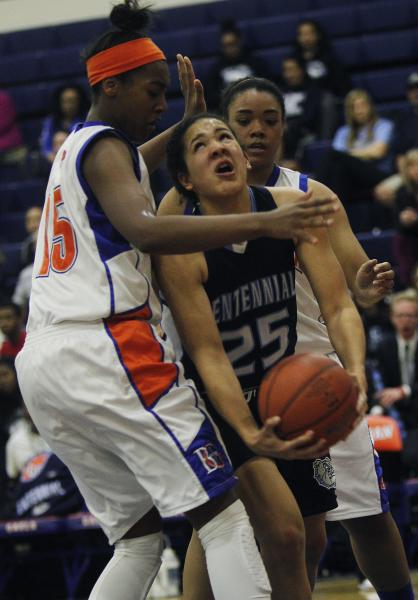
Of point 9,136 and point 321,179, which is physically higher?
point 9,136

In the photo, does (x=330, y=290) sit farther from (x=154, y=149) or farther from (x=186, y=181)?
(x=154, y=149)

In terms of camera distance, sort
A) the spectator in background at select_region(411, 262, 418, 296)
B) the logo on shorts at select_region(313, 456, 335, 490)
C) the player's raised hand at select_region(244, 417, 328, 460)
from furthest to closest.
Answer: the spectator in background at select_region(411, 262, 418, 296) < the logo on shorts at select_region(313, 456, 335, 490) < the player's raised hand at select_region(244, 417, 328, 460)

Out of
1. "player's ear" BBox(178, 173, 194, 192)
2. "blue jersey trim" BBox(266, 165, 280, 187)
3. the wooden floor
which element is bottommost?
the wooden floor

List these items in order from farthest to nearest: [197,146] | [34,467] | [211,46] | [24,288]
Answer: [211,46], [24,288], [34,467], [197,146]

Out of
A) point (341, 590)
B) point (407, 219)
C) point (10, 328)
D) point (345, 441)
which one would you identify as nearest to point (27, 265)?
point (10, 328)

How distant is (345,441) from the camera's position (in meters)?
4.04

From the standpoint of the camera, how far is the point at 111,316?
324 centimetres

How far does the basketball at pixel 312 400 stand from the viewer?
124 inches

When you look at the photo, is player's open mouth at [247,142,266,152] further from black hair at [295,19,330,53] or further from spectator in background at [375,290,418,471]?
black hair at [295,19,330,53]

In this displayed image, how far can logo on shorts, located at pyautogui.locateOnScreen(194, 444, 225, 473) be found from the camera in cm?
315

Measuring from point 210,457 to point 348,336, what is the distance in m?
0.63

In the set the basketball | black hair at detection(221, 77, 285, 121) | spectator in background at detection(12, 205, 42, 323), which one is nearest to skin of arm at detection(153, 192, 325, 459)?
the basketball

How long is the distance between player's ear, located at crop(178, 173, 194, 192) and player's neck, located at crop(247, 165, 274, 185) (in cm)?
54

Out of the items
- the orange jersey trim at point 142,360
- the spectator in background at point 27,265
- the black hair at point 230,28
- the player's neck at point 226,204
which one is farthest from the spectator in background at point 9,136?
the orange jersey trim at point 142,360
